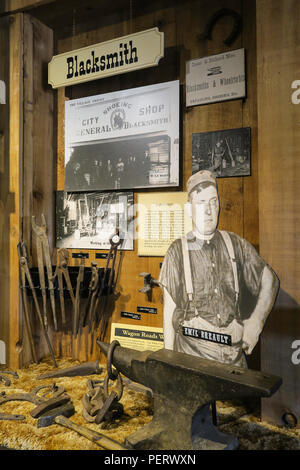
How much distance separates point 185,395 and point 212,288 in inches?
20.9

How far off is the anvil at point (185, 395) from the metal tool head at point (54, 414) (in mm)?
384

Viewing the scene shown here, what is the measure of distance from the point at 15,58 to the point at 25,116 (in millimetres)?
338

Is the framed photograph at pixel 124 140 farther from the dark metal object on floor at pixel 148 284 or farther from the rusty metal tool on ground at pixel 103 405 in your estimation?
the rusty metal tool on ground at pixel 103 405

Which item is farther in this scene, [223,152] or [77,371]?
[77,371]

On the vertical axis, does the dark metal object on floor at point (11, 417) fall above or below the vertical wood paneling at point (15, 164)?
below

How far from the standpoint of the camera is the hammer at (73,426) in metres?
1.27

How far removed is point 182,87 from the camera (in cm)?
188

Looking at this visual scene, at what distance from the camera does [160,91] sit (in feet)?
6.21

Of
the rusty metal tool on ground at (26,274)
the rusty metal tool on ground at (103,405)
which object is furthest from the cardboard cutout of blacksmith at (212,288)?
the rusty metal tool on ground at (26,274)

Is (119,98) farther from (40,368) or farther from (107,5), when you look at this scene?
(40,368)

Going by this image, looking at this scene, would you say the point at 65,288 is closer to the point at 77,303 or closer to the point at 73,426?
the point at 77,303

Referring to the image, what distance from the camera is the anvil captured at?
1.12m

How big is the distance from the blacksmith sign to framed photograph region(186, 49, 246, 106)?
0.21 m

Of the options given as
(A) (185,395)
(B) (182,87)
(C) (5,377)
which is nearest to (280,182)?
(B) (182,87)
